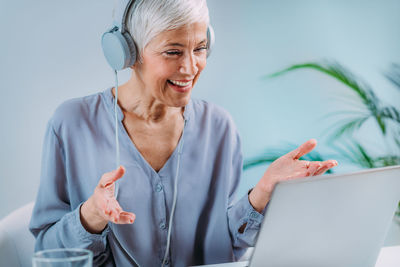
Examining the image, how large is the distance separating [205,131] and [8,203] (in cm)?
70

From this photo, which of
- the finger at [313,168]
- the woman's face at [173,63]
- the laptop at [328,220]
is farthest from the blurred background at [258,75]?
the laptop at [328,220]

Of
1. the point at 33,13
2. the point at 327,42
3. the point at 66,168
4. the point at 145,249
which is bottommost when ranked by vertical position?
the point at 145,249

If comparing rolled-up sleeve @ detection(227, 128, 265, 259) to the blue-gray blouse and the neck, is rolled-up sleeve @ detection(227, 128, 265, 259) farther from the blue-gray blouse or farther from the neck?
the neck

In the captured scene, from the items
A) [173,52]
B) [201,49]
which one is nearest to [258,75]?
[201,49]

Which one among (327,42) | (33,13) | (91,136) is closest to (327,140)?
(327,42)

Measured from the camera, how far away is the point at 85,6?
4.96ft

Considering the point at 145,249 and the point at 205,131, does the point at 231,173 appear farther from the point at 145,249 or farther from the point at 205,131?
the point at 145,249

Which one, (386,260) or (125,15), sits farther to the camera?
(125,15)

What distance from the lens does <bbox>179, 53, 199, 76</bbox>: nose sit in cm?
149

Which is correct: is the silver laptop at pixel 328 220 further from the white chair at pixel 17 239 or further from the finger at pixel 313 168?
the white chair at pixel 17 239

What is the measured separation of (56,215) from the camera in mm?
1409

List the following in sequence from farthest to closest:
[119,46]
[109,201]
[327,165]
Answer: [119,46] → [327,165] → [109,201]

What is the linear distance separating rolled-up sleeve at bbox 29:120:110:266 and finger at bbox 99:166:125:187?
0.89 ft

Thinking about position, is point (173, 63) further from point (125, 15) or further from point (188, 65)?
point (125, 15)
